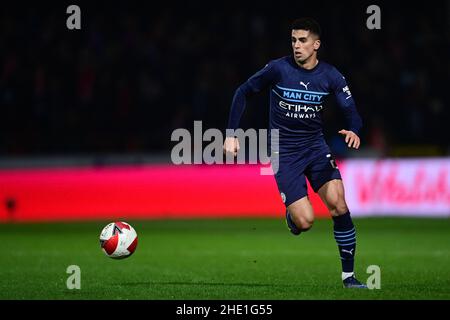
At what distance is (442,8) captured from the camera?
824 inches

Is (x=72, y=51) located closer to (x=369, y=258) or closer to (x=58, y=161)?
(x=58, y=161)

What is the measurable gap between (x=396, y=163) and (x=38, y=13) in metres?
8.85

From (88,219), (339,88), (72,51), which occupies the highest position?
(72,51)

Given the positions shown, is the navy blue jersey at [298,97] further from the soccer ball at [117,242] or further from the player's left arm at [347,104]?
the soccer ball at [117,242]

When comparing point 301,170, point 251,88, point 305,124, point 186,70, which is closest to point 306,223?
point 301,170

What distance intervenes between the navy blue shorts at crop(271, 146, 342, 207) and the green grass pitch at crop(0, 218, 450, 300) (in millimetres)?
852

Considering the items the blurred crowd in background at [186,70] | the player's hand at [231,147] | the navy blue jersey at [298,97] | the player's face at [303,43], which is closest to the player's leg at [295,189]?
the navy blue jersey at [298,97]

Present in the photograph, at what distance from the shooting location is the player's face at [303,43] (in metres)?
8.33

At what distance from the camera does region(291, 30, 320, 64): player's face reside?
833cm

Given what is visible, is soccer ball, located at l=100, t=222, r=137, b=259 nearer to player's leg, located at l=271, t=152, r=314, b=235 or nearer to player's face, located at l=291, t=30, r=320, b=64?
player's leg, located at l=271, t=152, r=314, b=235

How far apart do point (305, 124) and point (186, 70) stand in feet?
38.0

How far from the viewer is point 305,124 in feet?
28.1
